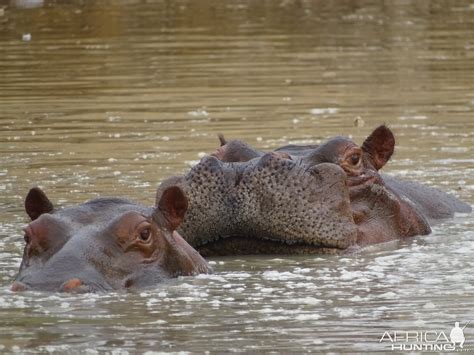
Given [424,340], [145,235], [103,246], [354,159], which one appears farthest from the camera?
[354,159]

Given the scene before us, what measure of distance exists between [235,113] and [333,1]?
15.1m

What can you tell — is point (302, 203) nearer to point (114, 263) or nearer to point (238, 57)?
point (114, 263)

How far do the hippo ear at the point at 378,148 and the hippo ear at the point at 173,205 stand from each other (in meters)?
1.98

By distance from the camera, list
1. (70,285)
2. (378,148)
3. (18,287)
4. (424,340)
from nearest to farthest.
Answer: (424,340)
(70,285)
(18,287)
(378,148)

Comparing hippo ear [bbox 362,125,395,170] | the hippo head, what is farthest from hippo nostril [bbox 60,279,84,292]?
hippo ear [bbox 362,125,395,170]

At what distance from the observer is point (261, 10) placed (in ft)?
91.8

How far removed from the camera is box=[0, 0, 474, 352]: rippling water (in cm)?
652

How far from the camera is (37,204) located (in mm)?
7391

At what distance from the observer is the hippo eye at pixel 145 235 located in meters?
7.07

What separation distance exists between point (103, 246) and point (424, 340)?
1599 mm

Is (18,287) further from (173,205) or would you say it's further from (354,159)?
(354,159)

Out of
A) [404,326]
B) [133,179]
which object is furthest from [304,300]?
[133,179]

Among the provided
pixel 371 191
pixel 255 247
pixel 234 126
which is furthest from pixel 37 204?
pixel 234 126

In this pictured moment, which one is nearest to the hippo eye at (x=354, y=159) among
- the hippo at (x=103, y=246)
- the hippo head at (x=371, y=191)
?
the hippo head at (x=371, y=191)
